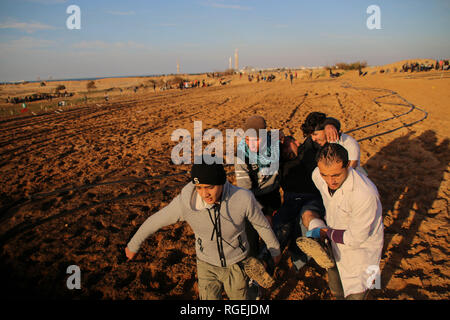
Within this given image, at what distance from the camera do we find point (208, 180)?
184cm

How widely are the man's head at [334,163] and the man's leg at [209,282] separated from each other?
1.33 m

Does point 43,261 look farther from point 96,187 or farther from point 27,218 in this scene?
point 96,187

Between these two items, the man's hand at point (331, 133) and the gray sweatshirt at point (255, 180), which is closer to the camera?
the gray sweatshirt at point (255, 180)

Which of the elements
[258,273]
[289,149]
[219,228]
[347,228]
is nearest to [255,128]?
[289,149]

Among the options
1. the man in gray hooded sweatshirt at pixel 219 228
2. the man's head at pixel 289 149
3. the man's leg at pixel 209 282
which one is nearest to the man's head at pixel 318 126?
the man's head at pixel 289 149

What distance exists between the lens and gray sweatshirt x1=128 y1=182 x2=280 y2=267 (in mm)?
2057

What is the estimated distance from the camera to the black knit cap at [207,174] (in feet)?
6.04

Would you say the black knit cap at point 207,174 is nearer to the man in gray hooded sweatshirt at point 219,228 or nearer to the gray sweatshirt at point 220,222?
the man in gray hooded sweatshirt at point 219,228

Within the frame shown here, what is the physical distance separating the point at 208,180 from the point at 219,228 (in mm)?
503

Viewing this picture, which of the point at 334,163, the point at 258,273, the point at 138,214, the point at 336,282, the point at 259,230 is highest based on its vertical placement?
the point at 334,163

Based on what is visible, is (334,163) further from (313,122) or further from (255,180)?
(313,122)

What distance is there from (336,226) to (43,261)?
4.20 metres

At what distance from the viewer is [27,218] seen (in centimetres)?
471
